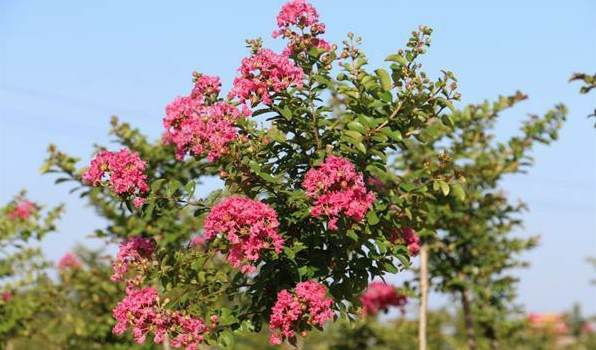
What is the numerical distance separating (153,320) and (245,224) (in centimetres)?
100

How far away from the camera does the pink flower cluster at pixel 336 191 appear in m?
5.15

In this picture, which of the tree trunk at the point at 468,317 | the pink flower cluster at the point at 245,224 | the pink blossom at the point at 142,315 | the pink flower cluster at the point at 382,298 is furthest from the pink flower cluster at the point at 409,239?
the tree trunk at the point at 468,317

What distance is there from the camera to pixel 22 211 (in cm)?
1144

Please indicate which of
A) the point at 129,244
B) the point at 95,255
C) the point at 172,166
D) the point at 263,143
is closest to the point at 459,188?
the point at 263,143

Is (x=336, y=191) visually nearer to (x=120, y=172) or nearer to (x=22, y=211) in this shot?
(x=120, y=172)

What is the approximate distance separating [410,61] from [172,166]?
5332mm

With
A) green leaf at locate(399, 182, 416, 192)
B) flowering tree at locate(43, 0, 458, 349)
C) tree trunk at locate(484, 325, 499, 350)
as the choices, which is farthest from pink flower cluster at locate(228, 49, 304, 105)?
tree trunk at locate(484, 325, 499, 350)

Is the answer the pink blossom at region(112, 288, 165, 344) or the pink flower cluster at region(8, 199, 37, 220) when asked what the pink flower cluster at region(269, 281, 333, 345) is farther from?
the pink flower cluster at region(8, 199, 37, 220)

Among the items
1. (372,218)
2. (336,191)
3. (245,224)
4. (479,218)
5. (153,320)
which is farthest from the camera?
(479,218)

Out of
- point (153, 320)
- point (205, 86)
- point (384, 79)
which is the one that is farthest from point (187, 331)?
point (384, 79)

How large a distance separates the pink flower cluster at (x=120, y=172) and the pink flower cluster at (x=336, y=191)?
3.72ft

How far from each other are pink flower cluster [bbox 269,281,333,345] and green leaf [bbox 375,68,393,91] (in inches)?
55.9

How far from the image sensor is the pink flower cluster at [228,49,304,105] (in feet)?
18.3

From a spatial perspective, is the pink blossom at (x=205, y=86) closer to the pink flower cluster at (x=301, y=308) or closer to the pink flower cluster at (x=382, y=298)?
the pink flower cluster at (x=301, y=308)
